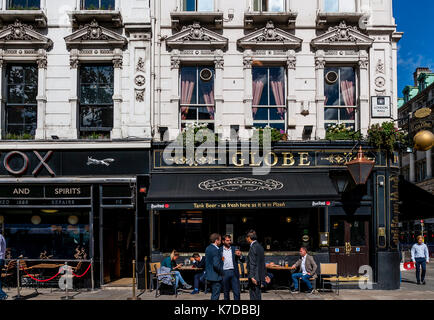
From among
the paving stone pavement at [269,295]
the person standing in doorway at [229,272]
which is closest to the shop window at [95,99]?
the paving stone pavement at [269,295]

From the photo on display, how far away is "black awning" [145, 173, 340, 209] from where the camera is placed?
497 inches

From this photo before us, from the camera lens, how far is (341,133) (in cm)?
1396

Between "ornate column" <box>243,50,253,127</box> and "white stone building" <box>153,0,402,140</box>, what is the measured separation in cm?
3

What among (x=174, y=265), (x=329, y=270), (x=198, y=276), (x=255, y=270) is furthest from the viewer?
(x=174, y=265)

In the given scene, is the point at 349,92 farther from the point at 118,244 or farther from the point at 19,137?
the point at 19,137

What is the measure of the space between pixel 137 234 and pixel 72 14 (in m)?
7.24

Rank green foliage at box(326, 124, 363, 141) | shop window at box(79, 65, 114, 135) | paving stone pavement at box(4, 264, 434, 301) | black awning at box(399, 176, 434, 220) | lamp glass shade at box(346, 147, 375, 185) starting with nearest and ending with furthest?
paving stone pavement at box(4, 264, 434, 301) < lamp glass shade at box(346, 147, 375, 185) < green foliage at box(326, 124, 363, 141) < shop window at box(79, 65, 114, 135) < black awning at box(399, 176, 434, 220)

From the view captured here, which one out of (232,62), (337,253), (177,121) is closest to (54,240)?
(177,121)

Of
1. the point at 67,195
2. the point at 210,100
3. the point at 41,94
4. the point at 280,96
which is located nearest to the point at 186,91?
the point at 210,100

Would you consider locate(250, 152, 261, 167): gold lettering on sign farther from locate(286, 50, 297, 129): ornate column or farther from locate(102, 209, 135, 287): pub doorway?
locate(102, 209, 135, 287): pub doorway

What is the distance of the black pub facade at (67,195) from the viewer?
13.5 metres

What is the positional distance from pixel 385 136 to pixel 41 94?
11054 millimetres

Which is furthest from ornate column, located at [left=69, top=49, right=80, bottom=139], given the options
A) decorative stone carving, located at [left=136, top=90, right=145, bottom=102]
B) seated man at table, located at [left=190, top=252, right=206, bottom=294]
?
seated man at table, located at [left=190, top=252, right=206, bottom=294]

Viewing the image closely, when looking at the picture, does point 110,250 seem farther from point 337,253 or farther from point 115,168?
point 337,253
